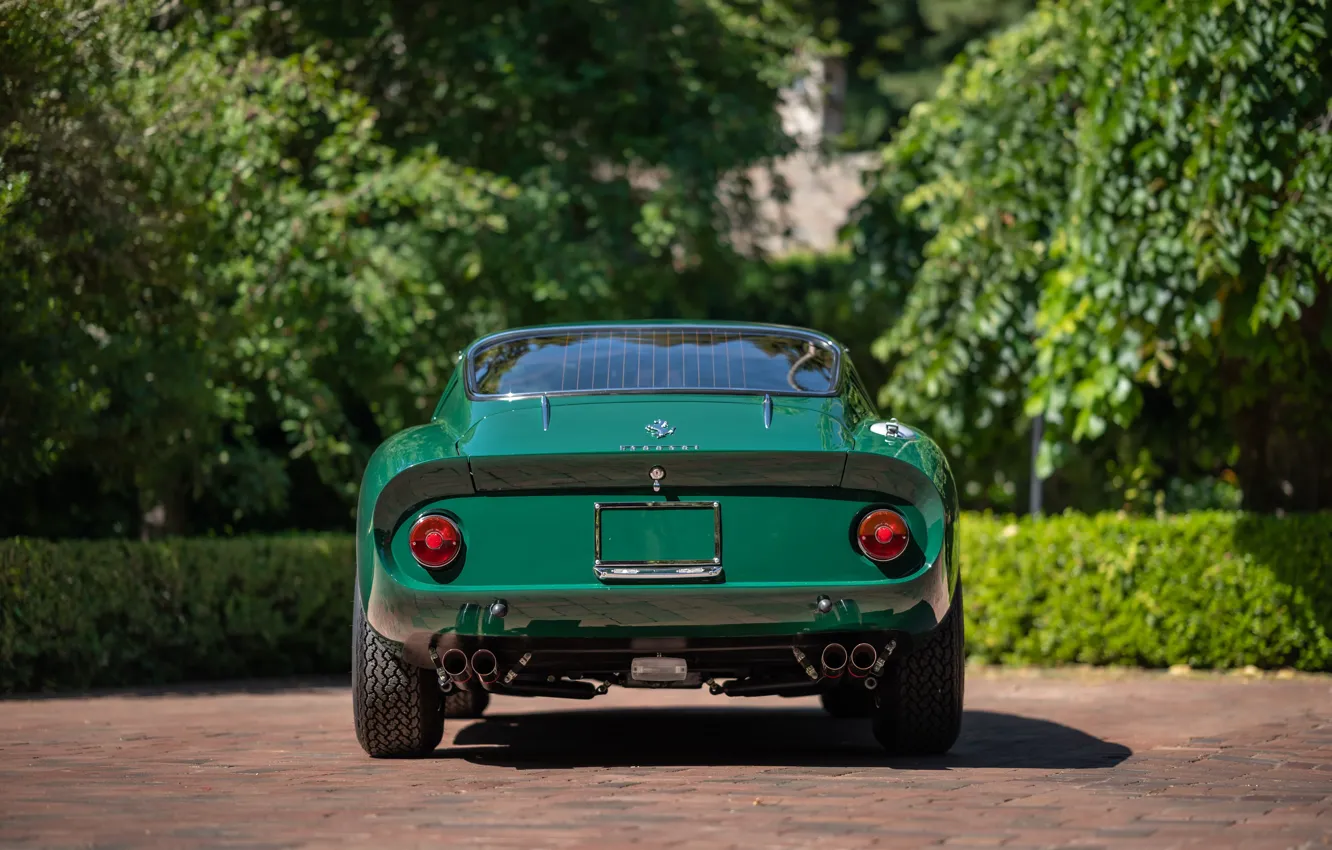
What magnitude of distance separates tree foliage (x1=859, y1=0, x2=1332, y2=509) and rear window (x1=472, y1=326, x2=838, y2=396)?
4549 mm

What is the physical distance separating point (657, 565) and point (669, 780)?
71 centimetres

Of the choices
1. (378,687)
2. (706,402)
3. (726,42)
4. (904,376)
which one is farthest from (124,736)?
(726,42)

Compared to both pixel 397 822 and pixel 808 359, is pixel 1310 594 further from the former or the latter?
pixel 397 822

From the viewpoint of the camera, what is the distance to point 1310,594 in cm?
1194

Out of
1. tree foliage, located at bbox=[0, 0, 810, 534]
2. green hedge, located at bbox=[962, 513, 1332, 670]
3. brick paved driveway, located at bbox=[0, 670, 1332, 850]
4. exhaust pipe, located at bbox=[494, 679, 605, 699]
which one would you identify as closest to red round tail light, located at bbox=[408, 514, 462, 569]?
exhaust pipe, located at bbox=[494, 679, 605, 699]

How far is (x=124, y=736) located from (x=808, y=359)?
11.3ft

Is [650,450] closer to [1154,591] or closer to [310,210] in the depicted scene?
[1154,591]

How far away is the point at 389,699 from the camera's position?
6523mm

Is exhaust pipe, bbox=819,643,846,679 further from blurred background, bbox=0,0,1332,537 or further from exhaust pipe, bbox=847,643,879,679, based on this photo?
blurred background, bbox=0,0,1332,537

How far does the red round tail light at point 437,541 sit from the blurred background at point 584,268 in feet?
15.5

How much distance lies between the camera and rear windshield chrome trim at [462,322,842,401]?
6656 mm

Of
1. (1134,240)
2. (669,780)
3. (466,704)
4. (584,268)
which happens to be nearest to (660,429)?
(669,780)

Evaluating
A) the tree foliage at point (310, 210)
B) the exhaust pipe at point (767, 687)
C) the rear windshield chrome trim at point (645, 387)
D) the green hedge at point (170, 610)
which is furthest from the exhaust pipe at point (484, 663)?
the green hedge at point (170, 610)

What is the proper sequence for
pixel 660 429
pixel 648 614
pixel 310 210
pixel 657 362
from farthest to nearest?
1. pixel 310 210
2. pixel 657 362
3. pixel 660 429
4. pixel 648 614
